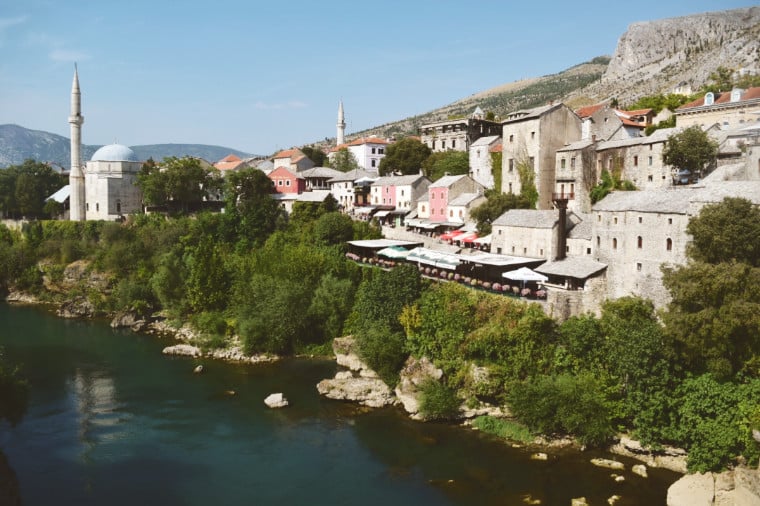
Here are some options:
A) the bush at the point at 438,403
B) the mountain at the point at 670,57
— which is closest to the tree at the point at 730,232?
the bush at the point at 438,403

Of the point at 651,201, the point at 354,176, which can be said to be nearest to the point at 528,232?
the point at 651,201

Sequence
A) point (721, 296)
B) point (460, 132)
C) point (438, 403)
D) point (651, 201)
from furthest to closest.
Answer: point (460, 132)
point (651, 201)
point (438, 403)
point (721, 296)

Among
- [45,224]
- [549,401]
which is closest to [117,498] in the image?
[549,401]

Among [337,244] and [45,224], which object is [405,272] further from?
[45,224]

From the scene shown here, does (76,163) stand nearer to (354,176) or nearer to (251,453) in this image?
(354,176)

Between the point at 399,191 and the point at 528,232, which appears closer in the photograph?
the point at 528,232

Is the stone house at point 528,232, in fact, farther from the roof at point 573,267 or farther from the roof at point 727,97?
the roof at point 727,97
